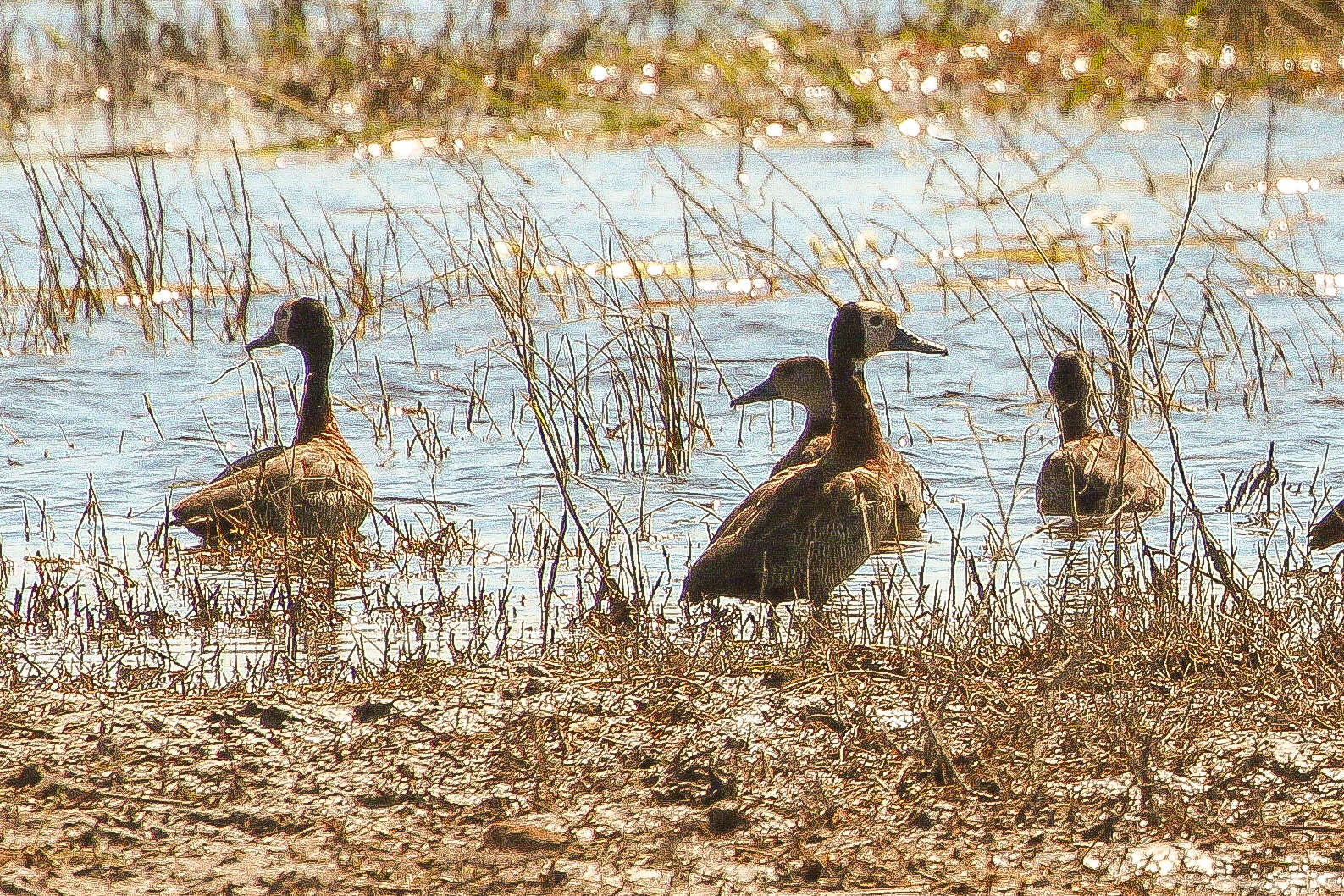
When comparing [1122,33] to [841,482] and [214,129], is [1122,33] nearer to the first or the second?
[214,129]

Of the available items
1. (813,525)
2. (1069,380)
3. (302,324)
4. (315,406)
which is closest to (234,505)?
(315,406)

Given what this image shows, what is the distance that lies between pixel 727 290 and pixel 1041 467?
13.8 ft

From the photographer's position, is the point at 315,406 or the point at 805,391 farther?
the point at 805,391

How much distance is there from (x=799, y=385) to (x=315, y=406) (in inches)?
86.4

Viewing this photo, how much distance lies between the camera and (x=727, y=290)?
1282 centimetres

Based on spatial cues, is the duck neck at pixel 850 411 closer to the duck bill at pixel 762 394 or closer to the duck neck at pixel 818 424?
the duck neck at pixel 818 424

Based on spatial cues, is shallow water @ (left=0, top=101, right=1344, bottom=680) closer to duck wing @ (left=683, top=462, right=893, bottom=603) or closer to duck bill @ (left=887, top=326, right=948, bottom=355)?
duck wing @ (left=683, top=462, right=893, bottom=603)

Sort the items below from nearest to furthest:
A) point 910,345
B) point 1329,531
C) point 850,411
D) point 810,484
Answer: point 1329,531 → point 810,484 → point 850,411 → point 910,345

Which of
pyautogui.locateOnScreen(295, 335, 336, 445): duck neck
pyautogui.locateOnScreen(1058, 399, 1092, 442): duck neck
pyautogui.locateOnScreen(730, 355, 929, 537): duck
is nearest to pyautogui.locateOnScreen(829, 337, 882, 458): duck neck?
pyautogui.locateOnScreen(730, 355, 929, 537): duck

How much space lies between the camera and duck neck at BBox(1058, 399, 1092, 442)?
920 cm

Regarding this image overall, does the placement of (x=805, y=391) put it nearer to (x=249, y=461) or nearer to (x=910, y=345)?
(x=910, y=345)

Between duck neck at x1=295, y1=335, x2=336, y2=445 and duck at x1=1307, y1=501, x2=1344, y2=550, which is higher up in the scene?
duck neck at x1=295, y1=335, x2=336, y2=445

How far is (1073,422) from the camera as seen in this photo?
927cm

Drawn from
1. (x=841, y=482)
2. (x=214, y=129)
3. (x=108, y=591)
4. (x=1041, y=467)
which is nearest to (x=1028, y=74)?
(x=214, y=129)
